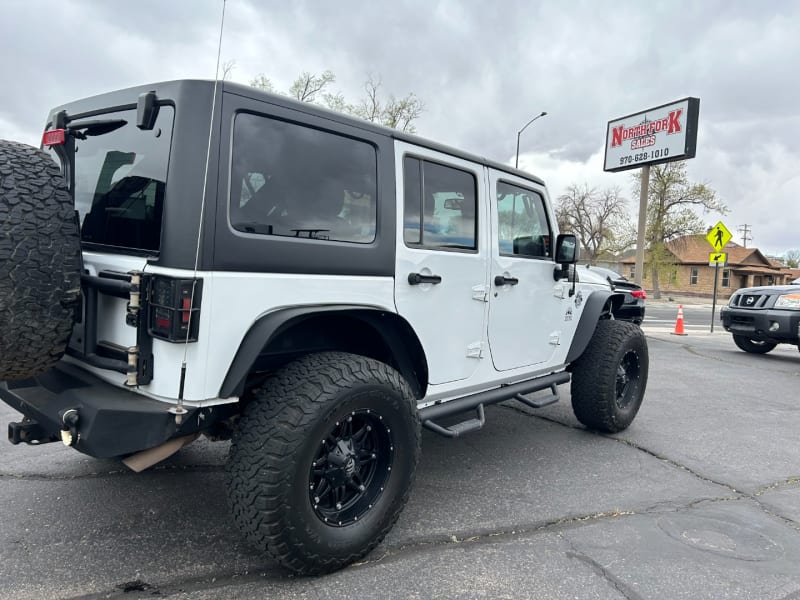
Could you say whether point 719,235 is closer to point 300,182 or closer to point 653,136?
point 653,136

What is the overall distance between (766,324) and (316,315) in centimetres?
928

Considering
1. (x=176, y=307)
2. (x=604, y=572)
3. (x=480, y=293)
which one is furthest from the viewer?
(x=480, y=293)

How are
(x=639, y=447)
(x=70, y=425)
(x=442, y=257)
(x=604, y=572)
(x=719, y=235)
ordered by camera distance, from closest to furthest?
(x=70, y=425)
(x=604, y=572)
(x=442, y=257)
(x=639, y=447)
(x=719, y=235)

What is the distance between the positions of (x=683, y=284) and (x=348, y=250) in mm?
57506

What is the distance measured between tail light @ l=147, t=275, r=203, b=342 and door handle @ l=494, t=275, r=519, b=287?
197 cm

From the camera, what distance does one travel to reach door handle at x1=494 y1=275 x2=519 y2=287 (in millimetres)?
3475

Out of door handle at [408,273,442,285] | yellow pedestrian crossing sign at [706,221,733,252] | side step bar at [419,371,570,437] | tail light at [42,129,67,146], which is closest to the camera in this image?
tail light at [42,129,67,146]

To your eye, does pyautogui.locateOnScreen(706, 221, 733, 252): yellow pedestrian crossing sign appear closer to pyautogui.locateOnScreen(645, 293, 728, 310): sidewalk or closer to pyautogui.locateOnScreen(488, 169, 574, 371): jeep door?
pyautogui.locateOnScreen(488, 169, 574, 371): jeep door

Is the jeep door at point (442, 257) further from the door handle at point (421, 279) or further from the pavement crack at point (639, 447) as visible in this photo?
the pavement crack at point (639, 447)

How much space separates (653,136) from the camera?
2403 centimetres

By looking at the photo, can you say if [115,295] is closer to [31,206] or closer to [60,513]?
[31,206]

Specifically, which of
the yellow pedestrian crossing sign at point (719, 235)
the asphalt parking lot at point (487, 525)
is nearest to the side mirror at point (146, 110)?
the asphalt parking lot at point (487, 525)

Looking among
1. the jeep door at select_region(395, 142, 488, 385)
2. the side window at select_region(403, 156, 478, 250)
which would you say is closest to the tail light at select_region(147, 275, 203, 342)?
the jeep door at select_region(395, 142, 488, 385)

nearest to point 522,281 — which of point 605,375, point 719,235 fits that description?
point 605,375
